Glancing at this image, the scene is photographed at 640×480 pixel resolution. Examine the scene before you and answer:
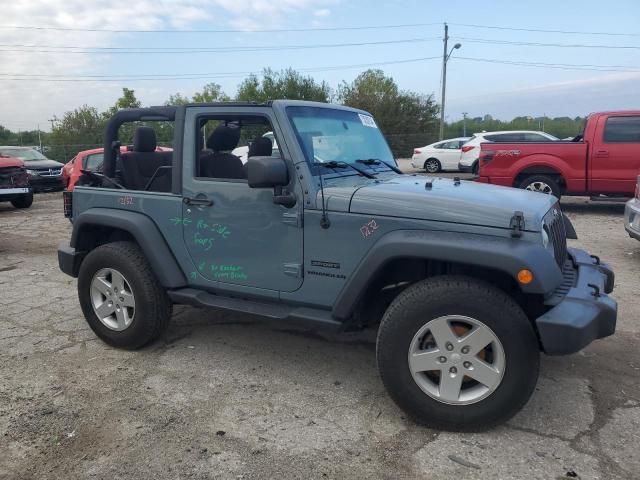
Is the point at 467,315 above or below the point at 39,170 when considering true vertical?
below

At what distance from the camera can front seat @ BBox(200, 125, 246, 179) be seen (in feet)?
13.1

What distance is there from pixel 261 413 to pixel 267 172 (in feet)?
4.81

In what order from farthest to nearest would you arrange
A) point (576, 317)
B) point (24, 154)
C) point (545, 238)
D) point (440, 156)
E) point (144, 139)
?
1. point (440, 156)
2. point (24, 154)
3. point (144, 139)
4. point (545, 238)
5. point (576, 317)

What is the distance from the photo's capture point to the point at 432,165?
2133 cm

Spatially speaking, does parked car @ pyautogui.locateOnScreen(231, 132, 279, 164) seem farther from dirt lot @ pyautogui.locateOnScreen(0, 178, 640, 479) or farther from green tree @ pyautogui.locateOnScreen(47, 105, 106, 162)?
green tree @ pyautogui.locateOnScreen(47, 105, 106, 162)

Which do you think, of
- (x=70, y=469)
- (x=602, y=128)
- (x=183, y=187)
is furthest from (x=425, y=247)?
(x=602, y=128)

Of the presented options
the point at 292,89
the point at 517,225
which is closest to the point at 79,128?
the point at 292,89

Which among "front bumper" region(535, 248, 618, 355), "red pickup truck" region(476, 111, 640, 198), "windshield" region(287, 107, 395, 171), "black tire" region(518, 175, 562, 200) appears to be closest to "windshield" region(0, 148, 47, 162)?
"red pickup truck" region(476, 111, 640, 198)

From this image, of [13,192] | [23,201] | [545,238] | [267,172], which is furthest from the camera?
[23,201]

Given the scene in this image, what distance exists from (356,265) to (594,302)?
1331 mm

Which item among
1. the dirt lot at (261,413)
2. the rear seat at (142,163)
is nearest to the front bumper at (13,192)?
the dirt lot at (261,413)

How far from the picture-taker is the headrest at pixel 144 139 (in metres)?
4.44

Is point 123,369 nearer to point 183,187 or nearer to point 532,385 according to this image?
point 183,187

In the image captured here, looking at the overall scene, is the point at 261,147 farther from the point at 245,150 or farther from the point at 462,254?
the point at 462,254
